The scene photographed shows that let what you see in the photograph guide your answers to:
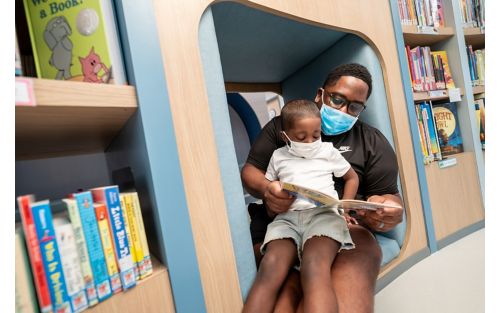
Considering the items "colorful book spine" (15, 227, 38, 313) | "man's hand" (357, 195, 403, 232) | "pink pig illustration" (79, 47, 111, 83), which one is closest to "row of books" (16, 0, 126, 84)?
"pink pig illustration" (79, 47, 111, 83)

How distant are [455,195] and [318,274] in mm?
1294

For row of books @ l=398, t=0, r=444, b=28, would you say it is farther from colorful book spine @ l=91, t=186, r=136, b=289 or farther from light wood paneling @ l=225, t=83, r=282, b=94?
colorful book spine @ l=91, t=186, r=136, b=289

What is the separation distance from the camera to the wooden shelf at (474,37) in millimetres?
2027

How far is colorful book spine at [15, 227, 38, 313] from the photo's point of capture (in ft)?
1.53

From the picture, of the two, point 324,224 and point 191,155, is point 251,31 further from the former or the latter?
point 324,224

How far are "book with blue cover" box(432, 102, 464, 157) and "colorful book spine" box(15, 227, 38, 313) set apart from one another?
1999 millimetres

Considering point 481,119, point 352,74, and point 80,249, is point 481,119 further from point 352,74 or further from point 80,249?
point 80,249

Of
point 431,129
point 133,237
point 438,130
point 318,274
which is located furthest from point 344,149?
point 133,237

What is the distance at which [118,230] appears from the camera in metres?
0.60

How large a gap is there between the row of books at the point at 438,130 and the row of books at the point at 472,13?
72 cm

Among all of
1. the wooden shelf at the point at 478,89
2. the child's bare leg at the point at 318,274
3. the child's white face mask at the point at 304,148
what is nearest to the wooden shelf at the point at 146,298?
the child's bare leg at the point at 318,274

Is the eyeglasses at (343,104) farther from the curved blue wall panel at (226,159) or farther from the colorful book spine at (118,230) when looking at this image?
the colorful book spine at (118,230)

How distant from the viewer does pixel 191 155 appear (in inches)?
30.1

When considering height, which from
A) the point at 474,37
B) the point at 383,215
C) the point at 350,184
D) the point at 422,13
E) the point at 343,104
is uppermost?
the point at 422,13
